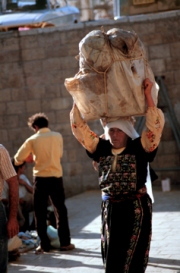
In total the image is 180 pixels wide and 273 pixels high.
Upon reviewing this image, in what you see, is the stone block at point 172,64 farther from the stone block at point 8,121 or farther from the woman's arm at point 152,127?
the woman's arm at point 152,127

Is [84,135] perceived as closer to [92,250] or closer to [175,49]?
[92,250]

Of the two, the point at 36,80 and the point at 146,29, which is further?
the point at 36,80

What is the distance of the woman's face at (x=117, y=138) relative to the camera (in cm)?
565

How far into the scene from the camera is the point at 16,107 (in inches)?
557

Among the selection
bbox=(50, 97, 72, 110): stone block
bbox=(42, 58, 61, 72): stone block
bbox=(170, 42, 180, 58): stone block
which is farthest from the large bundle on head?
bbox=(42, 58, 61, 72): stone block

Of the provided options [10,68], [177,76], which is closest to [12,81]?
[10,68]

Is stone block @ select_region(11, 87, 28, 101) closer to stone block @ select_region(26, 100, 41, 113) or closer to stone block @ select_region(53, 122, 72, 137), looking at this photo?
stone block @ select_region(26, 100, 41, 113)

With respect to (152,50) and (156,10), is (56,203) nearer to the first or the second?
(152,50)

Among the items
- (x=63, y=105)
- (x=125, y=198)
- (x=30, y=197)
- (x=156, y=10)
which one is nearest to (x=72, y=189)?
(x=63, y=105)

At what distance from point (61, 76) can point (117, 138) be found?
27.4ft

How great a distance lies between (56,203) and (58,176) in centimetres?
33

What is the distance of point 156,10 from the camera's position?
15008 mm

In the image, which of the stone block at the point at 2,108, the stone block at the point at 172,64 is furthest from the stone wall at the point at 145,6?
the stone block at the point at 2,108

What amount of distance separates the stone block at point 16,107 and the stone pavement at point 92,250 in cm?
307
